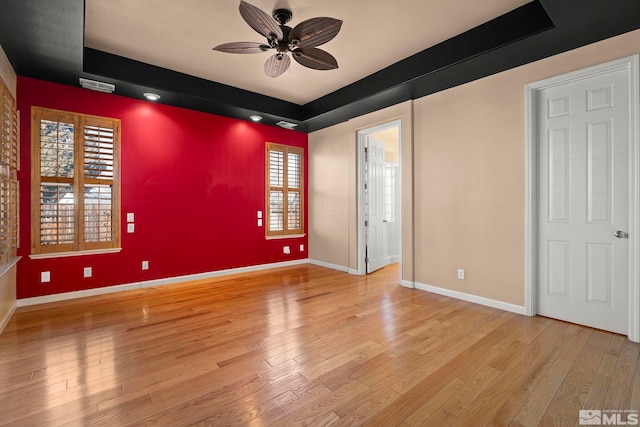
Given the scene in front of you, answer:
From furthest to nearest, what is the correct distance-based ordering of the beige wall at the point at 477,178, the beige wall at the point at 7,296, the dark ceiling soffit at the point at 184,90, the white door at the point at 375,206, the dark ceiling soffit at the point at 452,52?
the white door at the point at 375,206, the dark ceiling soffit at the point at 184,90, the beige wall at the point at 477,178, the beige wall at the point at 7,296, the dark ceiling soffit at the point at 452,52

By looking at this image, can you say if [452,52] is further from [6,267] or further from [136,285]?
[136,285]

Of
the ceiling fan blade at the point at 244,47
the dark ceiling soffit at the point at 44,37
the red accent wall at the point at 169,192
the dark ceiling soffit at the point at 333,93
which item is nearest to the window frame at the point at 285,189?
the red accent wall at the point at 169,192

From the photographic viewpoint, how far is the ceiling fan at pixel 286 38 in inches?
96.5

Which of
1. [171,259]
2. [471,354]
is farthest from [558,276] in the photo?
[171,259]

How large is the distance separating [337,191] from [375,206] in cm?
76

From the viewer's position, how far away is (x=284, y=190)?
607cm

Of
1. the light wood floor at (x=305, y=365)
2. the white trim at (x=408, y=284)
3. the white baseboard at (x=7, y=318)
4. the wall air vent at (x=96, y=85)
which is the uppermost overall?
the wall air vent at (x=96, y=85)

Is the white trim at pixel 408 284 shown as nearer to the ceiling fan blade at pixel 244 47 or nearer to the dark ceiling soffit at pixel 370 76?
the dark ceiling soffit at pixel 370 76

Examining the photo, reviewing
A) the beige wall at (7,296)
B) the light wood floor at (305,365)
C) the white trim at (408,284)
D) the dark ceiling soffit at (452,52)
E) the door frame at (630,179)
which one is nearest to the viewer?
the light wood floor at (305,365)

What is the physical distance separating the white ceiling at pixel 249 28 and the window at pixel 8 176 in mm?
1093

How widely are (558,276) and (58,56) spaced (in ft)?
18.6

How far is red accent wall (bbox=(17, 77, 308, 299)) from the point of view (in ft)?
12.5

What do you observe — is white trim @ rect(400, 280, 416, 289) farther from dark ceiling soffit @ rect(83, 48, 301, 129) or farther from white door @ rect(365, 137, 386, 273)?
dark ceiling soffit @ rect(83, 48, 301, 129)

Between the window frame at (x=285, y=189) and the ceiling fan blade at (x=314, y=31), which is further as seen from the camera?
the window frame at (x=285, y=189)
